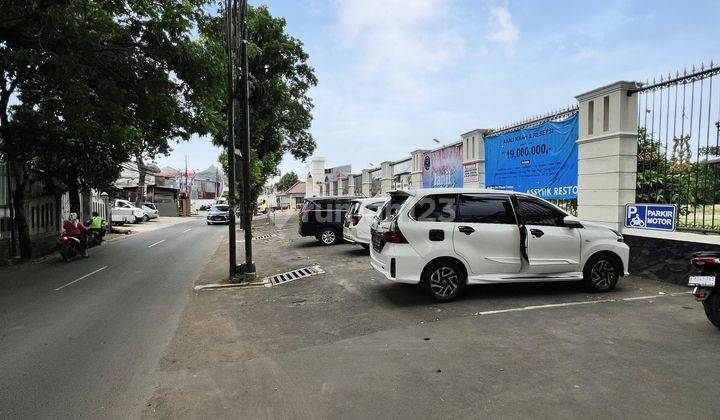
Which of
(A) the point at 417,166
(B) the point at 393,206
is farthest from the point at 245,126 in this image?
(A) the point at 417,166

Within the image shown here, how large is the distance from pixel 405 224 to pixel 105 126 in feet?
35.0

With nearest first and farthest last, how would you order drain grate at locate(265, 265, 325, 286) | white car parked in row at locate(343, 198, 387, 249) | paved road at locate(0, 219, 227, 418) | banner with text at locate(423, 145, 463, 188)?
paved road at locate(0, 219, 227, 418) < drain grate at locate(265, 265, 325, 286) < white car parked in row at locate(343, 198, 387, 249) < banner with text at locate(423, 145, 463, 188)

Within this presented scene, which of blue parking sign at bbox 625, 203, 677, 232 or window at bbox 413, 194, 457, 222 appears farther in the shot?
blue parking sign at bbox 625, 203, 677, 232

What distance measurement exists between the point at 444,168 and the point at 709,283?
388 inches

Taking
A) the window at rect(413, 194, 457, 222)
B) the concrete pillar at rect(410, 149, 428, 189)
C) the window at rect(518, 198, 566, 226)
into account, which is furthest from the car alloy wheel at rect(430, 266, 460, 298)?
the concrete pillar at rect(410, 149, 428, 189)

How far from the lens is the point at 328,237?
14.6 meters

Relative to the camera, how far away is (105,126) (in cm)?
1268

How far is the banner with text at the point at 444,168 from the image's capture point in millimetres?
13445

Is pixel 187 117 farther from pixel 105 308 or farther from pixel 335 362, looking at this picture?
pixel 335 362

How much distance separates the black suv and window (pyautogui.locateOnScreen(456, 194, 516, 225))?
816 centimetres

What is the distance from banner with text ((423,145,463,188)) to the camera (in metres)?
13.4

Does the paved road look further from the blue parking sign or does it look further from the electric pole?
the blue parking sign

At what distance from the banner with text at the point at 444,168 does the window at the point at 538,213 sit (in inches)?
252

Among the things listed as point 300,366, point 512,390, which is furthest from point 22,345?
point 512,390
